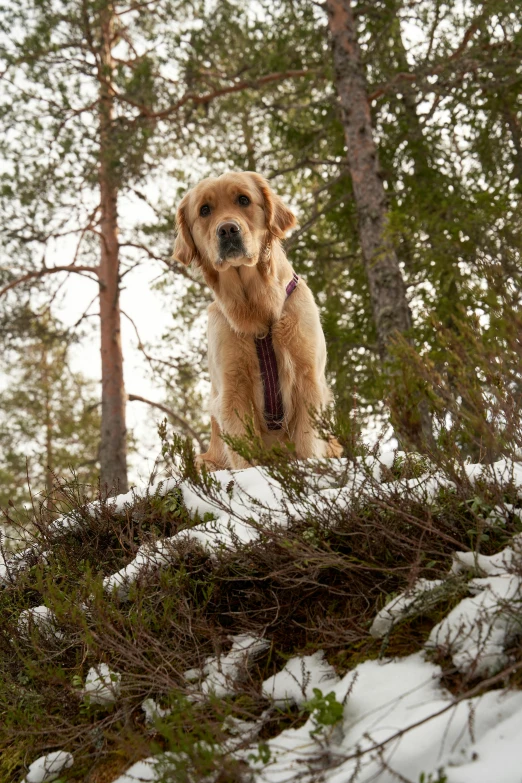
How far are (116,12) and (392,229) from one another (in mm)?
8669

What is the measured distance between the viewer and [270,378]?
15.2ft

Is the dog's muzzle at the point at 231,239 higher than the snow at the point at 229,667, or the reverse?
the dog's muzzle at the point at 231,239

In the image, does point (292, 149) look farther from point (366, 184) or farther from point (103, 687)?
point (103, 687)

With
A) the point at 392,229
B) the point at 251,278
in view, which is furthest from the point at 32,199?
the point at 251,278

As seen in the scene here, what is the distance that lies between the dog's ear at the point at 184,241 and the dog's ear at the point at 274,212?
23.1 inches

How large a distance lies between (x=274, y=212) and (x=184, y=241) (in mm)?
716

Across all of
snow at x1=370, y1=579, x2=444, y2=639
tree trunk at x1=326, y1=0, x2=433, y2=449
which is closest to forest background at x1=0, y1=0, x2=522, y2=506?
tree trunk at x1=326, y1=0, x2=433, y2=449

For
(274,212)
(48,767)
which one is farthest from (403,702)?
(274,212)

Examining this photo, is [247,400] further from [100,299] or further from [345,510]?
[100,299]

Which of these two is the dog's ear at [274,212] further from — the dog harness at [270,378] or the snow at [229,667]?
the snow at [229,667]

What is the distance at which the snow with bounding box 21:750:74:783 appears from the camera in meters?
2.34

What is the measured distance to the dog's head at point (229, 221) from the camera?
4.62 m

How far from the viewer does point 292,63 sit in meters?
10.4

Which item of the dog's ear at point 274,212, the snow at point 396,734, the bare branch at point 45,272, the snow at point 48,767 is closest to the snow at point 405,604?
the snow at point 396,734
